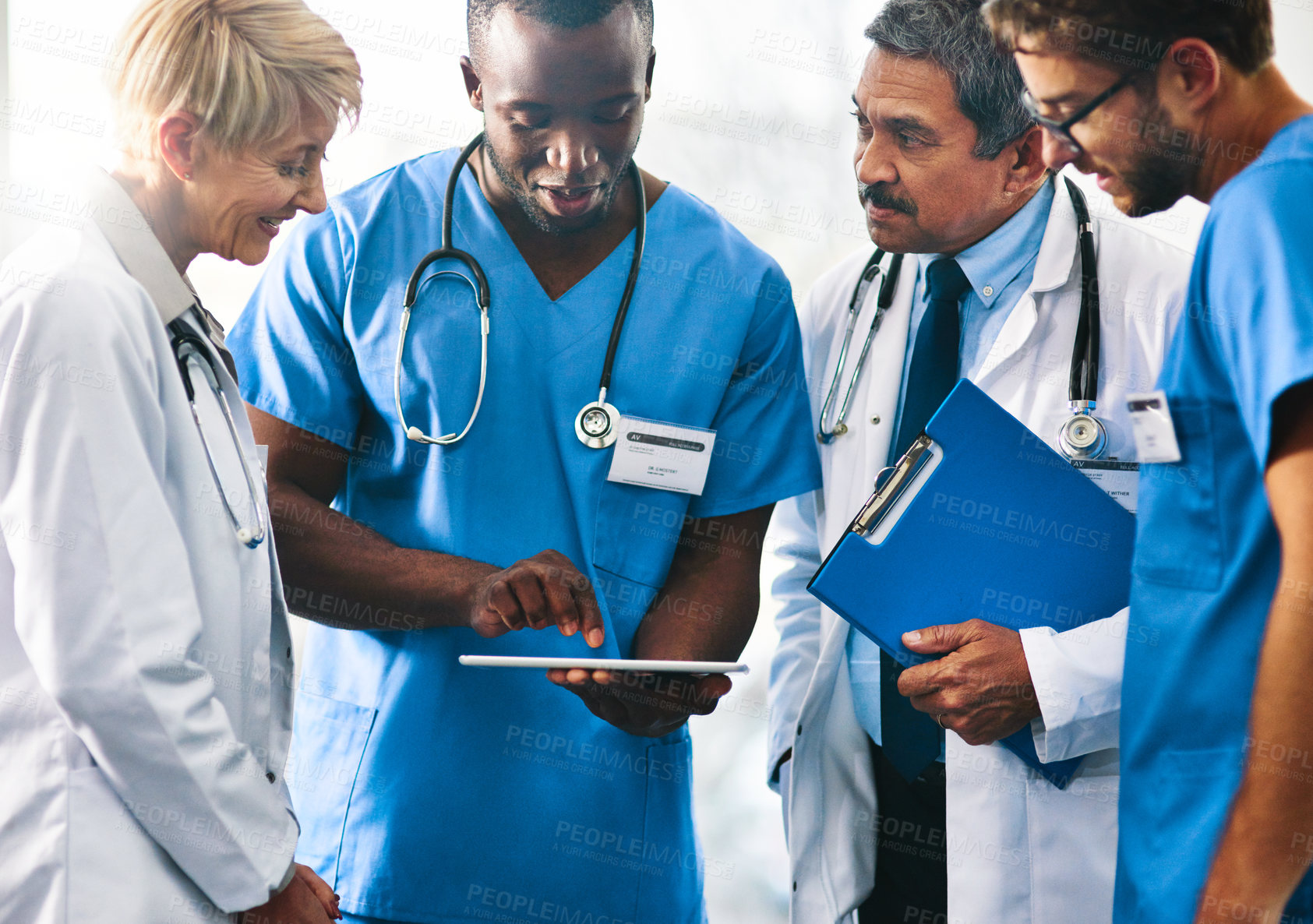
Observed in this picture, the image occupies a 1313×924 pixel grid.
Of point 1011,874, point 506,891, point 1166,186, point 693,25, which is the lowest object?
point 506,891

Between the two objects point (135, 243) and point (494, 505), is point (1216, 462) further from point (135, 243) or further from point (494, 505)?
point (135, 243)

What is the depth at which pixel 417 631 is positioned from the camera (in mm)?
1478

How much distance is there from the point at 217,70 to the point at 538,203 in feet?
1.72

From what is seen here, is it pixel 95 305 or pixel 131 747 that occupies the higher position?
pixel 95 305

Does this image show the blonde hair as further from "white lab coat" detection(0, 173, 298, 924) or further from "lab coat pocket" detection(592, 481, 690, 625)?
"lab coat pocket" detection(592, 481, 690, 625)

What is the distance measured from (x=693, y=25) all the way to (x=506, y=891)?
5.76 feet

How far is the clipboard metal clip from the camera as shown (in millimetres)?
1326

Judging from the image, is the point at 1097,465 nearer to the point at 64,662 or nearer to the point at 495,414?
the point at 495,414

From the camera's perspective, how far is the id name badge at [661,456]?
59.6 inches

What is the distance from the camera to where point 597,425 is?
4.96ft

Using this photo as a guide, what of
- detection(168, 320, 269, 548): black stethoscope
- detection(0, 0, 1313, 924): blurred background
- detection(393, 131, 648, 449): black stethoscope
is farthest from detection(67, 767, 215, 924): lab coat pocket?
detection(0, 0, 1313, 924): blurred background

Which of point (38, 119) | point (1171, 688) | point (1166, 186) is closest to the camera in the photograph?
point (1171, 688)

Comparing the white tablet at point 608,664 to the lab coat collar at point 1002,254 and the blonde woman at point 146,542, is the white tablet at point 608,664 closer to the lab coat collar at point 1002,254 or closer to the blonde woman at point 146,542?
the blonde woman at point 146,542

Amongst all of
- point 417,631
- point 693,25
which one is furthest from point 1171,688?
point 693,25
